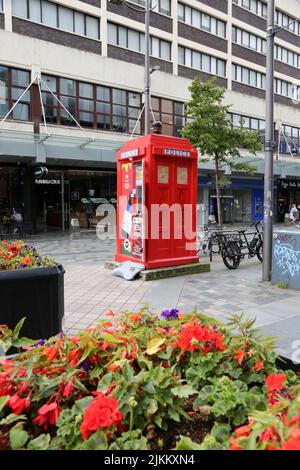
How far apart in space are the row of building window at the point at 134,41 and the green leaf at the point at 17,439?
22.5 m

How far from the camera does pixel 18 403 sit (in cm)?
159

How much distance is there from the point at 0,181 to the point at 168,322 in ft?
60.8

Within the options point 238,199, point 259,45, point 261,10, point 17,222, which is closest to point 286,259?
point 17,222

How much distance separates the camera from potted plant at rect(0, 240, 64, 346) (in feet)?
11.9

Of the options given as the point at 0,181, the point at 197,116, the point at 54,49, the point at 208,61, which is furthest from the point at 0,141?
the point at 208,61

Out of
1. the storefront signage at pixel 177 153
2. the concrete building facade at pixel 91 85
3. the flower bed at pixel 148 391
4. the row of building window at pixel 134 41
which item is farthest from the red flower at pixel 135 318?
the row of building window at pixel 134 41

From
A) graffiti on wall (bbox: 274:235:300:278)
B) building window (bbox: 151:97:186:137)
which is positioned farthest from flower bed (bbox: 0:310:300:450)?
building window (bbox: 151:97:186:137)

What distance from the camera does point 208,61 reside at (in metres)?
26.3

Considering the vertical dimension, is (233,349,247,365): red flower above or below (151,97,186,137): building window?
below

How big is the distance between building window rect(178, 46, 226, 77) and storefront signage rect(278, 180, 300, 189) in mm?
10375

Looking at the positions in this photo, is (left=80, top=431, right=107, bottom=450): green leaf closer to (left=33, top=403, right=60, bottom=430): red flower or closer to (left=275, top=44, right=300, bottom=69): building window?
(left=33, top=403, right=60, bottom=430): red flower

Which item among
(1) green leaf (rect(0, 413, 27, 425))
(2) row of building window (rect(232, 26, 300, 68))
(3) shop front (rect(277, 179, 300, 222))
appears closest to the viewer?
(1) green leaf (rect(0, 413, 27, 425))

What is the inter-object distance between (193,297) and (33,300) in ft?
11.4

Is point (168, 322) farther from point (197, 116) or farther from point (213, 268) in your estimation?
point (197, 116)
